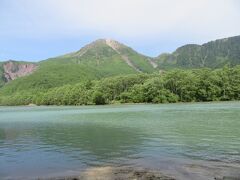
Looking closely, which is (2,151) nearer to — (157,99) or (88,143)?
(88,143)

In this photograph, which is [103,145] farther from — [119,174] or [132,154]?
[119,174]

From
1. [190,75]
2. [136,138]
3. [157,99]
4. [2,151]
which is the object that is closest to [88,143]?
[136,138]

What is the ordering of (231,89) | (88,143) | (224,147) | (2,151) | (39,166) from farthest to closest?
1. (231,89)
2. (88,143)
3. (2,151)
4. (224,147)
5. (39,166)

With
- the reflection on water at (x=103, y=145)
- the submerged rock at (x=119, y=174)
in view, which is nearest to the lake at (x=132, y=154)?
the reflection on water at (x=103, y=145)

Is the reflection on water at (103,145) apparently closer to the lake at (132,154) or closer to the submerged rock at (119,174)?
the lake at (132,154)

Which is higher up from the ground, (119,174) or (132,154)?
(119,174)

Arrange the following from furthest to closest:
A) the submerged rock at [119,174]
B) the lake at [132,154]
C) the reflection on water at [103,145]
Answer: the reflection on water at [103,145], the lake at [132,154], the submerged rock at [119,174]

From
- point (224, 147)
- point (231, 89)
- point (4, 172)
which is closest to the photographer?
point (4, 172)

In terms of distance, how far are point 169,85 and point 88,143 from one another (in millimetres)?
151333

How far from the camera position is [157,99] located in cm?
18162

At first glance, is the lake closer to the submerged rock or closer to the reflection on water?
the reflection on water

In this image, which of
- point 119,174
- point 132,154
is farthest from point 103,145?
point 119,174

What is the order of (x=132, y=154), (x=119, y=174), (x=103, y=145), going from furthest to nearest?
(x=103, y=145) < (x=132, y=154) < (x=119, y=174)

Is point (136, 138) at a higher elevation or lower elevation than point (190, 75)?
lower
